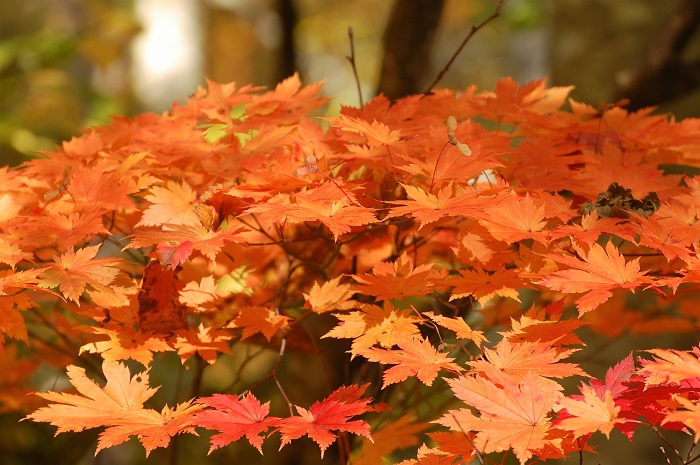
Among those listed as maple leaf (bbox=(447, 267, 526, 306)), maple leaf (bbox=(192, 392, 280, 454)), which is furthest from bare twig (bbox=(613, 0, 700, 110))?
maple leaf (bbox=(192, 392, 280, 454))

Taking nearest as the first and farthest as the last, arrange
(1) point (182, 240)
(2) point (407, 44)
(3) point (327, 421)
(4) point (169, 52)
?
(3) point (327, 421)
(1) point (182, 240)
(2) point (407, 44)
(4) point (169, 52)

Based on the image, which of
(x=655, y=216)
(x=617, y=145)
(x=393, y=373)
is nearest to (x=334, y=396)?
(x=393, y=373)

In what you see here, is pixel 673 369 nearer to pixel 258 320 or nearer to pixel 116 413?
pixel 258 320

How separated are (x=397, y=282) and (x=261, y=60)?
39.4ft

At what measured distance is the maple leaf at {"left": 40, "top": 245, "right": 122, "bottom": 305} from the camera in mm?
1275

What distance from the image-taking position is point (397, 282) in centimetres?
143

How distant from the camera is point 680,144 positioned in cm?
170

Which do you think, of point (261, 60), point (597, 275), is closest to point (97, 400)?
→ point (597, 275)

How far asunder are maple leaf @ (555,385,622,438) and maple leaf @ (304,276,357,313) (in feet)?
2.04

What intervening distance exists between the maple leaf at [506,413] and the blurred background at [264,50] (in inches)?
37.6

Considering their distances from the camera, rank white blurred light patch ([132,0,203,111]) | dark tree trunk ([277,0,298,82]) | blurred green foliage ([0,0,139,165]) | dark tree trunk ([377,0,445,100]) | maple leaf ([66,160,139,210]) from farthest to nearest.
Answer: dark tree trunk ([277,0,298,82]), white blurred light patch ([132,0,203,111]), blurred green foliage ([0,0,139,165]), dark tree trunk ([377,0,445,100]), maple leaf ([66,160,139,210])

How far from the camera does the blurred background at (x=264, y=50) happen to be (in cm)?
284

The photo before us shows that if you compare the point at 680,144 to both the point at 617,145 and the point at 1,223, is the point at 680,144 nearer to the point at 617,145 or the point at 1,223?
the point at 617,145

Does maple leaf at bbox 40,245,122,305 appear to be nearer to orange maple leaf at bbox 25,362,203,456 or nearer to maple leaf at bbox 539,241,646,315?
orange maple leaf at bbox 25,362,203,456
